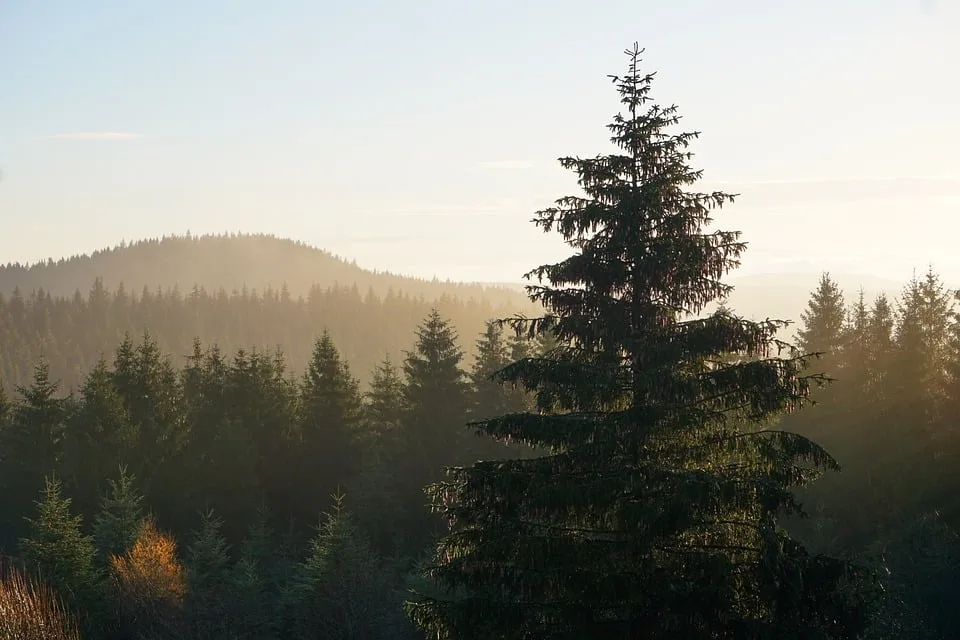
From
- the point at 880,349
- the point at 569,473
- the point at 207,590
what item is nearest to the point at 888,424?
the point at 880,349

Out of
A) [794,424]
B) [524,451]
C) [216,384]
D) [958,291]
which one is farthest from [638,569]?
[216,384]

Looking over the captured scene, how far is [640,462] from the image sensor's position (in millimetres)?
13695

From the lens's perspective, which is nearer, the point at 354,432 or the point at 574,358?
the point at 574,358

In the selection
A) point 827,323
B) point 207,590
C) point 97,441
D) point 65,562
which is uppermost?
point 827,323

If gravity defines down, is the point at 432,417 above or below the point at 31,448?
above

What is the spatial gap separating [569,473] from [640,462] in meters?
1.19

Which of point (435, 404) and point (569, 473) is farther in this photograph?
point (435, 404)

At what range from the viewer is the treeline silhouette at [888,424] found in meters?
32.7

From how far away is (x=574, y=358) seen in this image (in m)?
14.6

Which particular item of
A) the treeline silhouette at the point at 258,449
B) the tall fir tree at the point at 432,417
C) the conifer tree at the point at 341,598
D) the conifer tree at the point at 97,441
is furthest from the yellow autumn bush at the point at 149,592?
the conifer tree at the point at 97,441

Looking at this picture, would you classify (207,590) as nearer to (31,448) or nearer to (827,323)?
(31,448)

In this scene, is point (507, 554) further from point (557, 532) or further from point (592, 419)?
point (592, 419)

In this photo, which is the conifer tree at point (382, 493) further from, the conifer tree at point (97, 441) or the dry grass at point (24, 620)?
the dry grass at point (24, 620)

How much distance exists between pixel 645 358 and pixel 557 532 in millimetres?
3344
